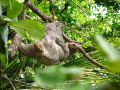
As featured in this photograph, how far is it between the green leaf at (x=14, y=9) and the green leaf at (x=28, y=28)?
0.24ft

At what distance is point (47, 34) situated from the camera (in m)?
0.94

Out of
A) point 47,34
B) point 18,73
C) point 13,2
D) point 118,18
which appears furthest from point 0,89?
point 118,18

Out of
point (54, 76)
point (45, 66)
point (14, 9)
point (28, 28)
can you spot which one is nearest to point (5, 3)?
point (14, 9)

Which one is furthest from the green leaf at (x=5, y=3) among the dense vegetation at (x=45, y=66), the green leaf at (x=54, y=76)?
the green leaf at (x=54, y=76)

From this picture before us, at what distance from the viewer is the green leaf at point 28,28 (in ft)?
2.09

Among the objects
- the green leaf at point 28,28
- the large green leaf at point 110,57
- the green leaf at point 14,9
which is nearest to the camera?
the large green leaf at point 110,57

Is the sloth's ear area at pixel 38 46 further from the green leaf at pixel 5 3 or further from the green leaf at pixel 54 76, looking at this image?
the green leaf at pixel 54 76

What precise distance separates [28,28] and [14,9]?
4.0 inches

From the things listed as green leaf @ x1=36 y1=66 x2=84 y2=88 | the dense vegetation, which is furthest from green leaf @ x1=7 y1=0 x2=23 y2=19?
green leaf @ x1=36 y1=66 x2=84 y2=88

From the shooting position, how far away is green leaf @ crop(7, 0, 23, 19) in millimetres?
747

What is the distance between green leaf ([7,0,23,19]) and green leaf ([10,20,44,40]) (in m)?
0.07

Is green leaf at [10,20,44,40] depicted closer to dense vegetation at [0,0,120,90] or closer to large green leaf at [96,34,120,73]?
dense vegetation at [0,0,120,90]

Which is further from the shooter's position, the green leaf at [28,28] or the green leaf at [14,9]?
the green leaf at [14,9]

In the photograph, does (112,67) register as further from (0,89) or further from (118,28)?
(118,28)
